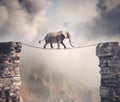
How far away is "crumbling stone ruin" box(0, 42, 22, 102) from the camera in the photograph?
19516 mm

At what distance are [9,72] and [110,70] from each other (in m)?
7.82

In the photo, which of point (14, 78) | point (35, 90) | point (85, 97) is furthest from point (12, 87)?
point (85, 97)

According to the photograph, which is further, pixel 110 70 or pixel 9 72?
pixel 9 72

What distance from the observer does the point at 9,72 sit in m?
19.8

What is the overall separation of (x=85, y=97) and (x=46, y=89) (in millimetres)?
21750

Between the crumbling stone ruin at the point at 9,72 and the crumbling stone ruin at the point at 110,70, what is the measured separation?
662 centimetres

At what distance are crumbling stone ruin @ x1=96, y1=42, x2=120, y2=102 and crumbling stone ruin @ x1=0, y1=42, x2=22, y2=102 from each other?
6619mm

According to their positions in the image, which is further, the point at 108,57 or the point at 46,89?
the point at 46,89

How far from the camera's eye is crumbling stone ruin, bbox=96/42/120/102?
19.1 meters

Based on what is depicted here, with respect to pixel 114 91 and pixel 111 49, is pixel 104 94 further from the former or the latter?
pixel 111 49

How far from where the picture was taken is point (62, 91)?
118m

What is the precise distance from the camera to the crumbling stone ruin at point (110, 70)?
19.1 m

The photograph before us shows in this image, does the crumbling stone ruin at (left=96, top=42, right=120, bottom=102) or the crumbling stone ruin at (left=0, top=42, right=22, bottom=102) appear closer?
the crumbling stone ruin at (left=96, top=42, right=120, bottom=102)

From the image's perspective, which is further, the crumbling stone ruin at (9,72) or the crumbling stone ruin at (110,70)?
Result: the crumbling stone ruin at (9,72)
